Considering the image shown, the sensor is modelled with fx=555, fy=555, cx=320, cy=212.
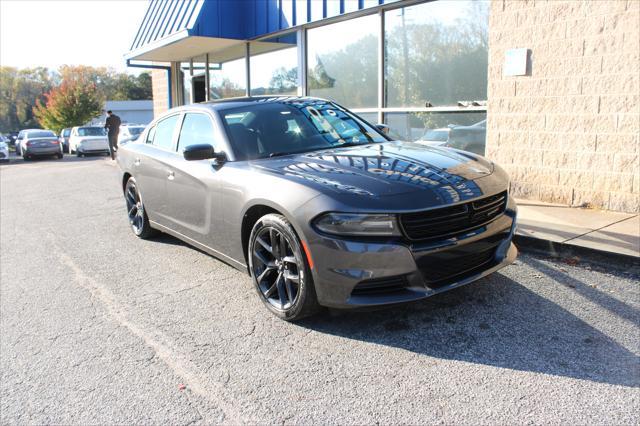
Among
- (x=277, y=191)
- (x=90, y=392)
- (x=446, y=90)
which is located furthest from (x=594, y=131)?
(x=90, y=392)

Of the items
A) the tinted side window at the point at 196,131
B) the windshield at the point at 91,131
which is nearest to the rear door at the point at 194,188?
the tinted side window at the point at 196,131

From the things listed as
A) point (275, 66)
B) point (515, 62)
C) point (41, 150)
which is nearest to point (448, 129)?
point (515, 62)

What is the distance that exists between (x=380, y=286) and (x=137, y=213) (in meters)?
4.18

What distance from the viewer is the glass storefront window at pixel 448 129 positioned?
8.10 metres

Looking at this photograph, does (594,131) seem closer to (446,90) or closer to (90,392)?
(446,90)

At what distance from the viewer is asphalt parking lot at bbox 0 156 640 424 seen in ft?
9.32

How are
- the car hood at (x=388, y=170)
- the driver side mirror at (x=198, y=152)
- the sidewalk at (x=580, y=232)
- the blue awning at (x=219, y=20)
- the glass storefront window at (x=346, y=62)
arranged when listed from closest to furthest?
the car hood at (x=388, y=170) → the driver side mirror at (x=198, y=152) → the sidewalk at (x=580, y=232) → the glass storefront window at (x=346, y=62) → the blue awning at (x=219, y=20)

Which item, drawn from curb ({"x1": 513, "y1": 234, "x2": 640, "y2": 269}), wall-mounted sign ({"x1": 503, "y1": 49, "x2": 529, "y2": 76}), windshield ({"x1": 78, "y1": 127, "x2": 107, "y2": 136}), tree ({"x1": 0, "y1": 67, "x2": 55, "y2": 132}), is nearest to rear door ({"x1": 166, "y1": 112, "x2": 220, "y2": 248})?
curb ({"x1": 513, "y1": 234, "x2": 640, "y2": 269})

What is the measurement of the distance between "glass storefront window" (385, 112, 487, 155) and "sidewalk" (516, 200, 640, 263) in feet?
5.55

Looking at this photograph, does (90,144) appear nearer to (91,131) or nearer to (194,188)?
(91,131)

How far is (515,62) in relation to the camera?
728 cm

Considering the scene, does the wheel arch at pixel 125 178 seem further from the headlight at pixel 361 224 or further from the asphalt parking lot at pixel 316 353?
the headlight at pixel 361 224

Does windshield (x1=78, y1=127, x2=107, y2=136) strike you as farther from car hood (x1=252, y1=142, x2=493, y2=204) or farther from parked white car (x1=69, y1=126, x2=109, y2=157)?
car hood (x1=252, y1=142, x2=493, y2=204)

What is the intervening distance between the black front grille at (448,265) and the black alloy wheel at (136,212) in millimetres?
4014
